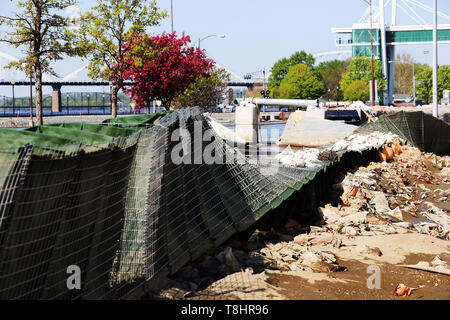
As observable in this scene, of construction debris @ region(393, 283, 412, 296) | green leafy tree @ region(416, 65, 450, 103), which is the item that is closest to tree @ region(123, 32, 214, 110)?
construction debris @ region(393, 283, 412, 296)

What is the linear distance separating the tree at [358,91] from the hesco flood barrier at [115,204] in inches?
3452

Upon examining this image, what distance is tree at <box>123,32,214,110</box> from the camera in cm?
3025

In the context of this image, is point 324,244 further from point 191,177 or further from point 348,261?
point 191,177

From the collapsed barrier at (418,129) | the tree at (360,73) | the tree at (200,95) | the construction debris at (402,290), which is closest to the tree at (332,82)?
the tree at (360,73)

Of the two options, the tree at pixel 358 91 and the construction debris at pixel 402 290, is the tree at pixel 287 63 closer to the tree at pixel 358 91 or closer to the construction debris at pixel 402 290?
the tree at pixel 358 91

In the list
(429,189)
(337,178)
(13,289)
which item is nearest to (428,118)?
(429,189)

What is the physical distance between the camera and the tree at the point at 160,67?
30.2 meters

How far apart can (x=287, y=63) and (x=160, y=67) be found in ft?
278

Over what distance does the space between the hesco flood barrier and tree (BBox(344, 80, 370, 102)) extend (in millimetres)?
87684

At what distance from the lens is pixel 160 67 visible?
3244cm

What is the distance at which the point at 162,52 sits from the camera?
33125 millimetres

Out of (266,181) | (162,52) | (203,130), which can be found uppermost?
(162,52)

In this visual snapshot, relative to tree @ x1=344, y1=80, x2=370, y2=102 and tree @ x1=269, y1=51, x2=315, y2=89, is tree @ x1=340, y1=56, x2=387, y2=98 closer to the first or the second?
tree @ x1=344, y1=80, x2=370, y2=102

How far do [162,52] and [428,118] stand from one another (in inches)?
582
